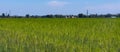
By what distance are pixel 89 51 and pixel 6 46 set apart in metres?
2.20

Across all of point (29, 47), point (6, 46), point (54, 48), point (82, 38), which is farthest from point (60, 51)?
point (82, 38)

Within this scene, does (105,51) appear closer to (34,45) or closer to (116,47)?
(116,47)

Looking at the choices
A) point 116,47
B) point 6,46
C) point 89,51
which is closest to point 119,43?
point 116,47

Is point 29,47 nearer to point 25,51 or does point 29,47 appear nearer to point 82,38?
point 25,51

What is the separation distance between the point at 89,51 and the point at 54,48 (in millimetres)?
851

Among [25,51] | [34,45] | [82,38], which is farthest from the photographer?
[82,38]

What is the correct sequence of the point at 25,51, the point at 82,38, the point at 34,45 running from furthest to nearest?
the point at 82,38 → the point at 34,45 → the point at 25,51

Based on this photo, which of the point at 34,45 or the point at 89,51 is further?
the point at 34,45

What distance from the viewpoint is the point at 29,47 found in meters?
9.02

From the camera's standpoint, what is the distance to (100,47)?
8648 mm

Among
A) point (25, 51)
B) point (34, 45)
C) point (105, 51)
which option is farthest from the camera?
point (34, 45)

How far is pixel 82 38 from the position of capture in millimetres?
11102

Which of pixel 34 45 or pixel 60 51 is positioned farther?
pixel 34 45

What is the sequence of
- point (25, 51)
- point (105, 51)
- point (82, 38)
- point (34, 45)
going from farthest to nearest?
point (82, 38) < point (34, 45) < point (25, 51) < point (105, 51)
